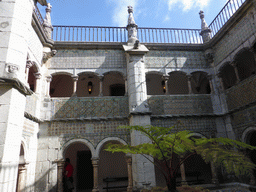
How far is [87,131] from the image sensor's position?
8.17 metres

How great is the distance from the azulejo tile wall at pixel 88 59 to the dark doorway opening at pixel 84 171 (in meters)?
4.89

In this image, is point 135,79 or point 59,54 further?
point 59,54

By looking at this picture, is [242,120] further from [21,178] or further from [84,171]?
[21,178]

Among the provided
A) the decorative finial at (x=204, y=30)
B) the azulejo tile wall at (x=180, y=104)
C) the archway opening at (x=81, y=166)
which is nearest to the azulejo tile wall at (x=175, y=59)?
the decorative finial at (x=204, y=30)

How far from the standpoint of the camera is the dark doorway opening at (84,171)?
1034 centimetres

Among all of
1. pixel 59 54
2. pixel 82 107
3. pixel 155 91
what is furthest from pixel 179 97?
pixel 59 54

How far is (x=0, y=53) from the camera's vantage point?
4.30 metres

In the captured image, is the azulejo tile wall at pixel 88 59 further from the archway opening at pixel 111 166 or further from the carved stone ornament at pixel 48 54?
the archway opening at pixel 111 166

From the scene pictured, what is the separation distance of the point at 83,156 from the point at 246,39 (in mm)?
9594

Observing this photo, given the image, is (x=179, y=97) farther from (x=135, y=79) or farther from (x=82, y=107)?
(x=82, y=107)

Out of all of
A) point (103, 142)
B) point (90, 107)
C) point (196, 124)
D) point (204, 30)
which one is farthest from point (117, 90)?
point (204, 30)

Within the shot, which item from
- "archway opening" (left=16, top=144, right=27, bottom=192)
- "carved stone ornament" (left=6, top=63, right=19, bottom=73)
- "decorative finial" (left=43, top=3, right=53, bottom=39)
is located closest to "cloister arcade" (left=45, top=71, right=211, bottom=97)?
"decorative finial" (left=43, top=3, right=53, bottom=39)

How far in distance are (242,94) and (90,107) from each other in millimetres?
6371

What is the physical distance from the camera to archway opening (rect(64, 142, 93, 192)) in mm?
10328
